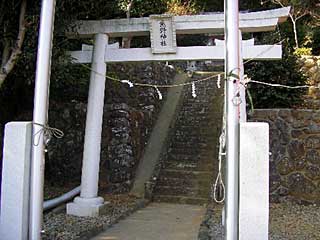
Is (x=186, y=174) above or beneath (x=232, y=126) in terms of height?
beneath

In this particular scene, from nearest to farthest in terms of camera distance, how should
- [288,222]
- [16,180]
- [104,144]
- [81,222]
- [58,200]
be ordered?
[16,180]
[81,222]
[288,222]
[58,200]
[104,144]

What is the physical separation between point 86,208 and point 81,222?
0.48 m

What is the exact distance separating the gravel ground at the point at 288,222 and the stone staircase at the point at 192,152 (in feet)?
3.33

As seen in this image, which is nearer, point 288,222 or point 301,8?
point 288,222

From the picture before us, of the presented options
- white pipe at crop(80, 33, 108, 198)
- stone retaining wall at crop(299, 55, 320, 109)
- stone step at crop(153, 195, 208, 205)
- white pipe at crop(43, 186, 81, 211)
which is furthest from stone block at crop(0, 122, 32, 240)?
stone retaining wall at crop(299, 55, 320, 109)

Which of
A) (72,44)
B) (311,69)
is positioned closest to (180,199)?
(72,44)

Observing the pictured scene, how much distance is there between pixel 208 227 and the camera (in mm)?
6164

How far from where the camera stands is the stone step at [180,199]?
330 inches

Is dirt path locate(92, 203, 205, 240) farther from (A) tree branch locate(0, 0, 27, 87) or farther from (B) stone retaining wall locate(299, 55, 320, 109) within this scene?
(B) stone retaining wall locate(299, 55, 320, 109)

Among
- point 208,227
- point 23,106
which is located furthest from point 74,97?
point 208,227

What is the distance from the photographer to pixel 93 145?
6934 millimetres

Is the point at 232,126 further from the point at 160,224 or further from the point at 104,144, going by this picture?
the point at 104,144

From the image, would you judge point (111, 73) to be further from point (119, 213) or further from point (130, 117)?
point (119, 213)

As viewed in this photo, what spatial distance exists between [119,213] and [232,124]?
12.3 feet
